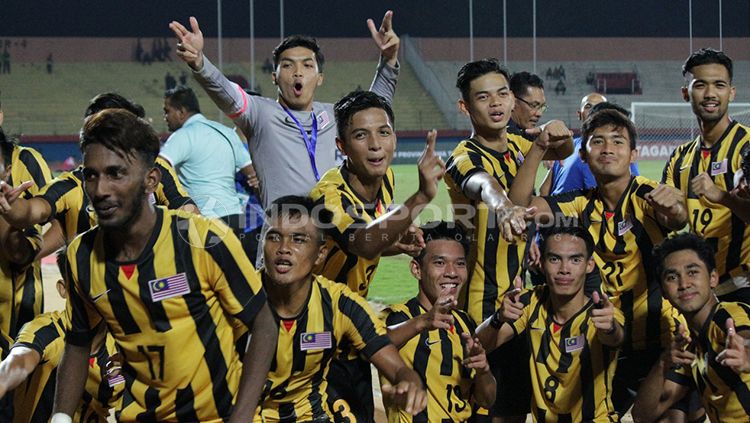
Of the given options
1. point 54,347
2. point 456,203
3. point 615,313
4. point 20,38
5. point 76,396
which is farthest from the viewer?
point 20,38

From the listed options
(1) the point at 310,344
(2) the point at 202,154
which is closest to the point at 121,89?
(2) the point at 202,154

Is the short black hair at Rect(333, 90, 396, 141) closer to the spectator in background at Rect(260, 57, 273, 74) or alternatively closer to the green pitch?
the green pitch

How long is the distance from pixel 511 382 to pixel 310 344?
1454 mm

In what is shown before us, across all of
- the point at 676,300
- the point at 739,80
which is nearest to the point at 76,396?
the point at 676,300

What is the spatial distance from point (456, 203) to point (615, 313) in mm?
1029

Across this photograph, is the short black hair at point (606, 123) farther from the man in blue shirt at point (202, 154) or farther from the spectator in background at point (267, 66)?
the spectator in background at point (267, 66)

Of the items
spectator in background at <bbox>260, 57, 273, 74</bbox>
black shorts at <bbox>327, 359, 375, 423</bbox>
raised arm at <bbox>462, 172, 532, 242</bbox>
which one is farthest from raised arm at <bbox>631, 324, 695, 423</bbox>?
spectator in background at <bbox>260, 57, 273, 74</bbox>

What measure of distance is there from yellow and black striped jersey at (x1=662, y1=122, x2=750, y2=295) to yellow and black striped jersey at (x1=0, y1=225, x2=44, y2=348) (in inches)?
136

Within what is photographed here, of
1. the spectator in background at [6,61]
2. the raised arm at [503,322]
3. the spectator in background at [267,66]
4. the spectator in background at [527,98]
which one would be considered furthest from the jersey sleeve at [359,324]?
the spectator in background at [267,66]

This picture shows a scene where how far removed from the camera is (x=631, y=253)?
186 inches

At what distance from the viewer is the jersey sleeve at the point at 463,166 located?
4656mm

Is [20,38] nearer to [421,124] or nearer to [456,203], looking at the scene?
[421,124]

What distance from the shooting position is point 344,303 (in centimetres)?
409

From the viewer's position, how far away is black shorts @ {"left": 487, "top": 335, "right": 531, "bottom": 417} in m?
5.02
